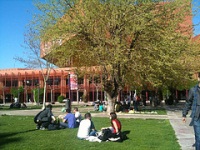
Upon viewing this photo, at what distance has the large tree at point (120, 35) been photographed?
65.9 feet

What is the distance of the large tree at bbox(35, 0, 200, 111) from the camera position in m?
20.1

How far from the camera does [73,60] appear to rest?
23.2 m

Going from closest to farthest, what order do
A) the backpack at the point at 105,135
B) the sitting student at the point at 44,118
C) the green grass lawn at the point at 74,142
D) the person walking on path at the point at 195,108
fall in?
the person walking on path at the point at 195,108 → the green grass lawn at the point at 74,142 → the backpack at the point at 105,135 → the sitting student at the point at 44,118

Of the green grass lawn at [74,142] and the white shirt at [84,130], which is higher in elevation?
the white shirt at [84,130]

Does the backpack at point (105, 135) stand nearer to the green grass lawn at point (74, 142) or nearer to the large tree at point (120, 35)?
the green grass lawn at point (74, 142)

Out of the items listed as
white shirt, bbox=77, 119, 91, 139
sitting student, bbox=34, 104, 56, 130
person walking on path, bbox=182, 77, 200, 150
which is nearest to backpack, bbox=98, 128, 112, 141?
white shirt, bbox=77, 119, 91, 139

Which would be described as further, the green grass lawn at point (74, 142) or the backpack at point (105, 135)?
the backpack at point (105, 135)

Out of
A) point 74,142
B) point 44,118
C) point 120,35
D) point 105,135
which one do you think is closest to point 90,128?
point 105,135

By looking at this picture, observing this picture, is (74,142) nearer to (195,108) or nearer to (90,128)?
(90,128)

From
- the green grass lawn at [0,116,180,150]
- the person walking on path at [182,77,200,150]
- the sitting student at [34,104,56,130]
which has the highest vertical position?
the person walking on path at [182,77,200,150]

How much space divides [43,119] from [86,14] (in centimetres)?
997

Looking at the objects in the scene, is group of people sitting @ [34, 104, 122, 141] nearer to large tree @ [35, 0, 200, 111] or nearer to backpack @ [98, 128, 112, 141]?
backpack @ [98, 128, 112, 141]

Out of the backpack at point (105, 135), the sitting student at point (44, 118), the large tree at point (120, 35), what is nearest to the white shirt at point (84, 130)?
the backpack at point (105, 135)

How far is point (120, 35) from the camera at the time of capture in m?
21.1
